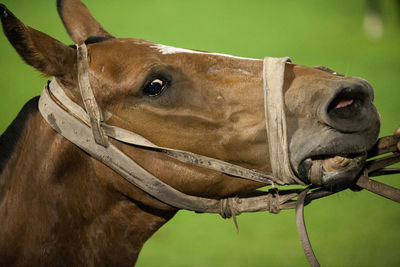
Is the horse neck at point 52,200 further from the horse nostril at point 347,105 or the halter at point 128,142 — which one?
the horse nostril at point 347,105

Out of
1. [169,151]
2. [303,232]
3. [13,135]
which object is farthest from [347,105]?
[13,135]

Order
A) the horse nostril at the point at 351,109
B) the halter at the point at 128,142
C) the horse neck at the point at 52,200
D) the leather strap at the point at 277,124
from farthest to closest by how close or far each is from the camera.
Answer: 1. the horse neck at the point at 52,200
2. the halter at the point at 128,142
3. the leather strap at the point at 277,124
4. the horse nostril at the point at 351,109

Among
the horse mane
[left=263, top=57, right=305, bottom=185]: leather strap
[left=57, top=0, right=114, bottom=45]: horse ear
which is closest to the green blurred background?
[left=57, top=0, right=114, bottom=45]: horse ear

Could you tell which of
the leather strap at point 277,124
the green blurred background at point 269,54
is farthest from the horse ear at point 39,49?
the leather strap at point 277,124

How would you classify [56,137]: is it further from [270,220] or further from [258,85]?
[270,220]

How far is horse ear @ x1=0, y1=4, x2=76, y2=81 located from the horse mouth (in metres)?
1.41

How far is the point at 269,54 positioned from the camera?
11.7 metres

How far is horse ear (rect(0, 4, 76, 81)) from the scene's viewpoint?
2123 mm

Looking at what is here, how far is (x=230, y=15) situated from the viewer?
1470 centimetres

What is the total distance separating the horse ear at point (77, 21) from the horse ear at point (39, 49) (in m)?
0.76

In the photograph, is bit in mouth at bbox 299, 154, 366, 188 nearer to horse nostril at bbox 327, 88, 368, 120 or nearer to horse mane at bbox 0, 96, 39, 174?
horse nostril at bbox 327, 88, 368, 120

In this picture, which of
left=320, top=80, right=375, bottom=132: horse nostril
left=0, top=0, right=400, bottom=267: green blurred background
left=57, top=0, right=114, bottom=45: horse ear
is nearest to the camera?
left=320, top=80, right=375, bottom=132: horse nostril

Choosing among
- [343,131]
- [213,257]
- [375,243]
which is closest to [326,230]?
[375,243]

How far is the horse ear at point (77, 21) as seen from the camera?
3.11 metres
